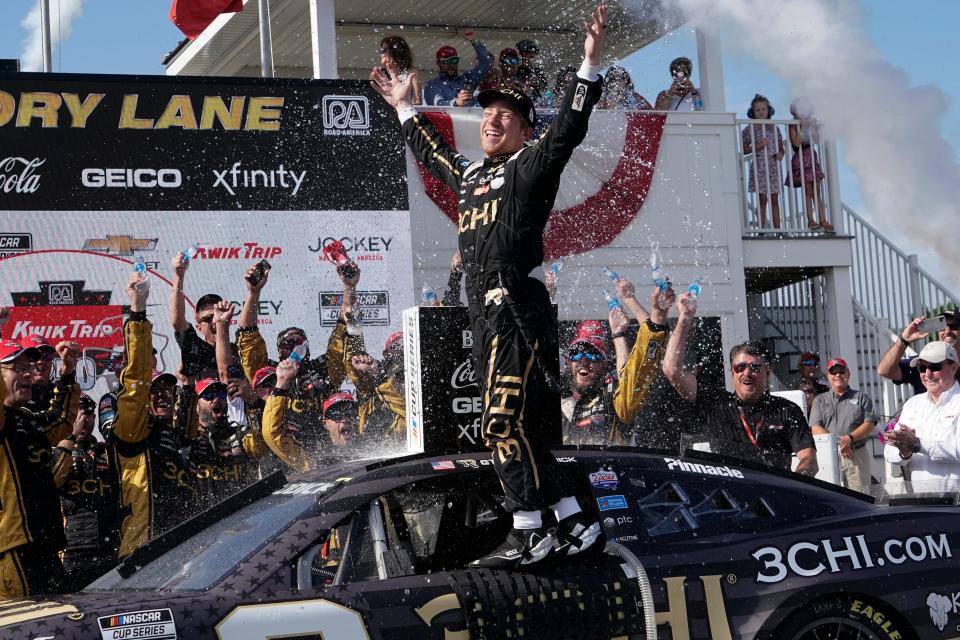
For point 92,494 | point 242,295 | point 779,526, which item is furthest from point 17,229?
point 779,526

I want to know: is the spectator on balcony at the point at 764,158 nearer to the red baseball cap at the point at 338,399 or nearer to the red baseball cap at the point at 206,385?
the red baseball cap at the point at 338,399

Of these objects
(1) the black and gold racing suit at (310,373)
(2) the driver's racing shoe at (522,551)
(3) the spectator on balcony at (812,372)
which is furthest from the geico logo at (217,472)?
(3) the spectator on balcony at (812,372)

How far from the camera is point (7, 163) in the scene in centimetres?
891

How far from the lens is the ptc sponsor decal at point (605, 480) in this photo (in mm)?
4672

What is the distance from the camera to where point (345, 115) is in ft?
31.5

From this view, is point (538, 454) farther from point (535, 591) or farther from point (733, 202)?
point (733, 202)

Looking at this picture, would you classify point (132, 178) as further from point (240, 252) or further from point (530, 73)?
point (530, 73)

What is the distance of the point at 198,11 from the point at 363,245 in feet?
14.9

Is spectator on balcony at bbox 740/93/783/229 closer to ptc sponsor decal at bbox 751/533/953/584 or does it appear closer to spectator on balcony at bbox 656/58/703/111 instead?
spectator on balcony at bbox 656/58/703/111

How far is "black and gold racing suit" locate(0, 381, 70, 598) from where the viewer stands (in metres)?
5.39

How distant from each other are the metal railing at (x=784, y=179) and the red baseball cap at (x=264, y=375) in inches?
240

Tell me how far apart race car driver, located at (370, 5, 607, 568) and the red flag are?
8230 millimetres

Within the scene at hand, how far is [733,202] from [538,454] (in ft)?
27.3

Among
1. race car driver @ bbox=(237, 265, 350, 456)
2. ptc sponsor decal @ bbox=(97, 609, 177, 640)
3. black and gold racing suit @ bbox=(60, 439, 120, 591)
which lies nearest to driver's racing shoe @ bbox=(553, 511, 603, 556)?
ptc sponsor decal @ bbox=(97, 609, 177, 640)
